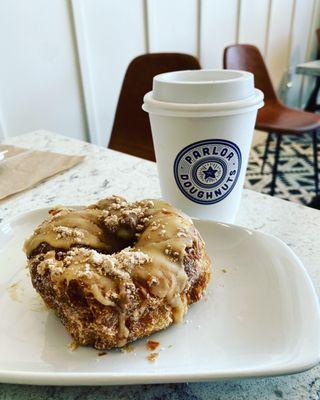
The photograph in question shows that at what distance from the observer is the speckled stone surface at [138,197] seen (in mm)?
324

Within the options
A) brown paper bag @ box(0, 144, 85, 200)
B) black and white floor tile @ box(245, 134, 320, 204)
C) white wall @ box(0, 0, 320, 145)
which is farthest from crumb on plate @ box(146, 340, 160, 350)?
black and white floor tile @ box(245, 134, 320, 204)

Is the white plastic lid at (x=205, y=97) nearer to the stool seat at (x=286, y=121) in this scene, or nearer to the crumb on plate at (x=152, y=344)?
the crumb on plate at (x=152, y=344)

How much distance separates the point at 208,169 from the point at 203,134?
0.05 metres

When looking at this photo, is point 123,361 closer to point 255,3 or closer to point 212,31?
point 212,31

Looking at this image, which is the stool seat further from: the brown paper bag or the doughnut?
the doughnut

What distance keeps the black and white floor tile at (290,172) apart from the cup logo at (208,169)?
149 centimetres

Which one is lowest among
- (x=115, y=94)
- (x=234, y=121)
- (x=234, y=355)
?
(x=115, y=94)

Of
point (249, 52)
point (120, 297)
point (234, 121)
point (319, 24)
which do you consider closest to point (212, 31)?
point (249, 52)

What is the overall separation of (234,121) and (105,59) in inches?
51.6

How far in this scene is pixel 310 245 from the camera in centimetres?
52

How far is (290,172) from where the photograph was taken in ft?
7.30

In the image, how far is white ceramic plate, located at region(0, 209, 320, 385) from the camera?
30 cm

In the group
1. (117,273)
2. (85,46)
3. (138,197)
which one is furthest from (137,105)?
(117,273)

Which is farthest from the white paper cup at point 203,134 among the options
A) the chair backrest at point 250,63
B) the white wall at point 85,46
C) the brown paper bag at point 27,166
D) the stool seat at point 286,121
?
the chair backrest at point 250,63
